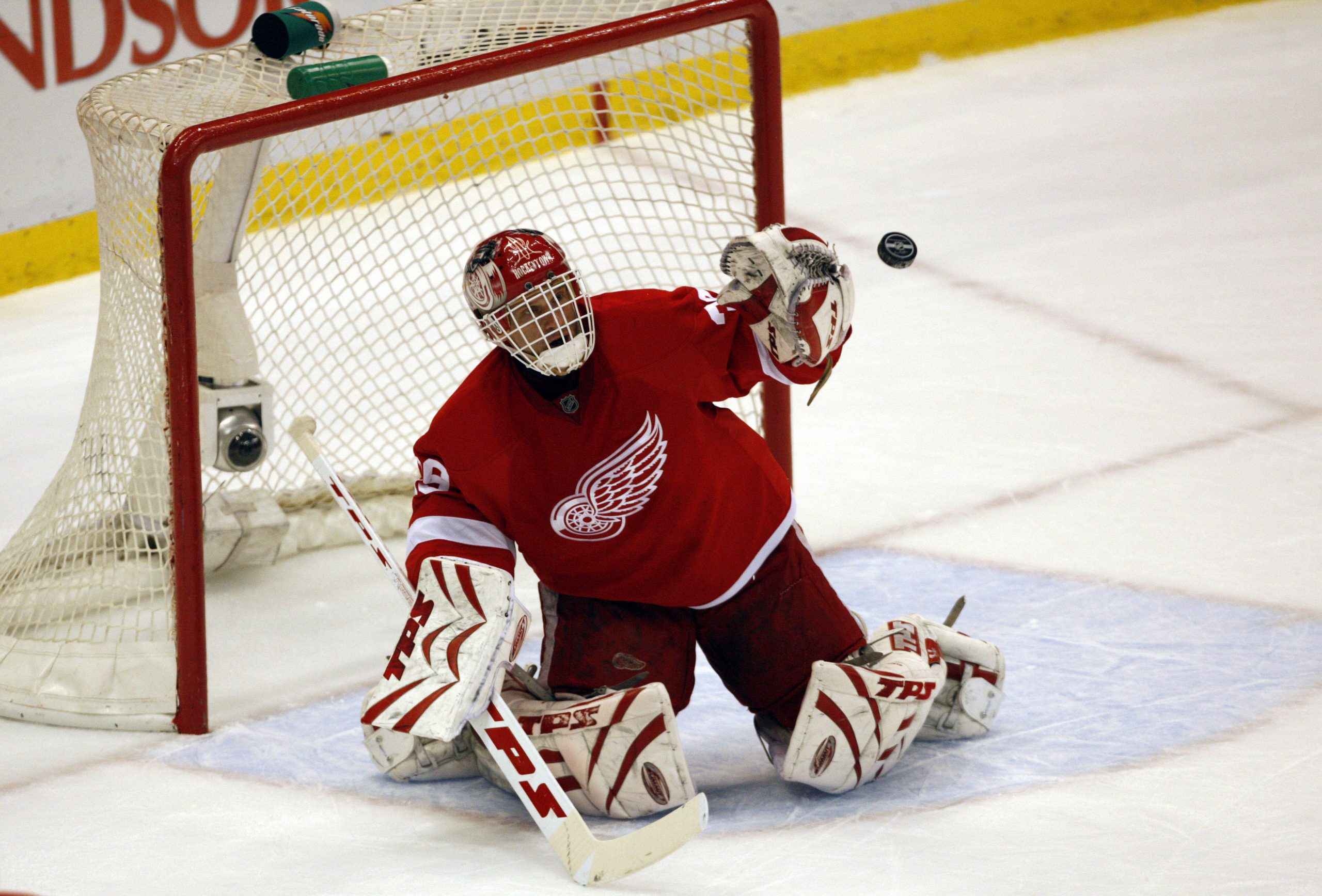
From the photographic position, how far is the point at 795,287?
1990 millimetres

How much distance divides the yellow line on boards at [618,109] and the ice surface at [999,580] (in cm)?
16

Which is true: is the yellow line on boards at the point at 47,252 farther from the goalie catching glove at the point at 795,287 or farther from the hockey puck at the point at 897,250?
the hockey puck at the point at 897,250

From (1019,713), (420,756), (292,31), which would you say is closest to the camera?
(420,756)

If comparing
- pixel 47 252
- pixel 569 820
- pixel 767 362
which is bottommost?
pixel 47 252

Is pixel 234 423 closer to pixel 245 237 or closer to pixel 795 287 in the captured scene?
pixel 245 237

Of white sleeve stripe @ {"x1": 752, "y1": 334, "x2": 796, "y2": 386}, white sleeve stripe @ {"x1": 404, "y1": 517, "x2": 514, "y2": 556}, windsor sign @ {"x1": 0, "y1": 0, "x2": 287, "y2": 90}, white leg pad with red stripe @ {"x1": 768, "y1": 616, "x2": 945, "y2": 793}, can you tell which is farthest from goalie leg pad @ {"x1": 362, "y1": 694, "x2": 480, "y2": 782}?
windsor sign @ {"x1": 0, "y1": 0, "x2": 287, "y2": 90}

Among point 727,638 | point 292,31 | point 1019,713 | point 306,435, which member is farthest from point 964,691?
point 292,31

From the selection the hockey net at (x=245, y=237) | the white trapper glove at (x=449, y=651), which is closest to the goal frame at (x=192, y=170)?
the hockey net at (x=245, y=237)

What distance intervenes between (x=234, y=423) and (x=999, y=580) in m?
1.29

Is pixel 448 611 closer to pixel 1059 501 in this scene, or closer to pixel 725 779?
pixel 725 779

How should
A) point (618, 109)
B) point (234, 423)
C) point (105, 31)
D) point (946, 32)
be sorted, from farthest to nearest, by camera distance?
point (946, 32) < point (105, 31) < point (618, 109) < point (234, 423)

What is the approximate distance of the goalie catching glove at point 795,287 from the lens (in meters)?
1.99

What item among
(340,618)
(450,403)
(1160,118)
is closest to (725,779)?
(450,403)

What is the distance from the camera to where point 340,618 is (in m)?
2.85
